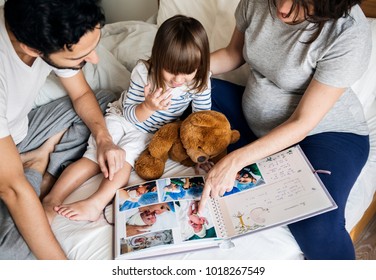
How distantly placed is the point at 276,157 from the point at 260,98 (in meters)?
0.20

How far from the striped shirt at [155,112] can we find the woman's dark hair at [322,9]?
0.37 meters

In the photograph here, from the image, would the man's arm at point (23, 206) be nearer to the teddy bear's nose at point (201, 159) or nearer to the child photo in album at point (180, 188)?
the child photo in album at point (180, 188)

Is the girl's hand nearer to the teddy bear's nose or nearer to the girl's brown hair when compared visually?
the girl's brown hair

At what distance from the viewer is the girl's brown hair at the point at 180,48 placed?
41.4 inches

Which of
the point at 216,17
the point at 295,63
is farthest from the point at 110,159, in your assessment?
the point at 216,17

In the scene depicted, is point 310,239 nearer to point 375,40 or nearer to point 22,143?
point 375,40

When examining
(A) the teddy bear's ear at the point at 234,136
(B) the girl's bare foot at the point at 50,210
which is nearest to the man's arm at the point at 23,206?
(B) the girl's bare foot at the point at 50,210

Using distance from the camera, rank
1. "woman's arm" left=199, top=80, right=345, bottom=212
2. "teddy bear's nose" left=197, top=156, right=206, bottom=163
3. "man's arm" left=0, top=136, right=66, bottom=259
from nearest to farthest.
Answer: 1. "man's arm" left=0, top=136, right=66, bottom=259
2. "woman's arm" left=199, top=80, right=345, bottom=212
3. "teddy bear's nose" left=197, top=156, right=206, bottom=163

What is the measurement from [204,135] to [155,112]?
21 cm

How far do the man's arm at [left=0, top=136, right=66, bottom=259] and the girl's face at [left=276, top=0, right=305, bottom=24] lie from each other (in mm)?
726

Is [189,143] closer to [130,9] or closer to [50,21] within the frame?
[50,21]

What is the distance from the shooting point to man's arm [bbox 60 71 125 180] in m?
1.11

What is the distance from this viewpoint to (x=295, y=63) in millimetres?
1047

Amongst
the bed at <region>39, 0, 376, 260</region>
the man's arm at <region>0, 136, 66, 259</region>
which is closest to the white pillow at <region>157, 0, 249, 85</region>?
the bed at <region>39, 0, 376, 260</region>
